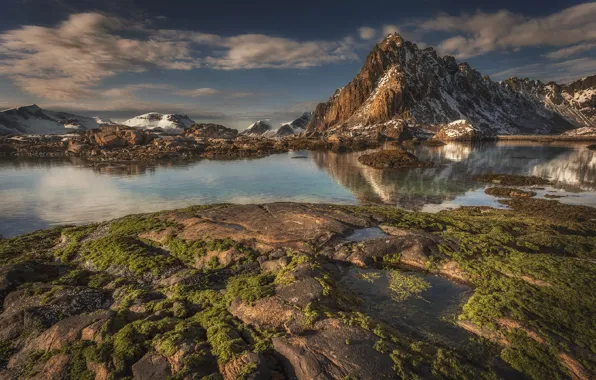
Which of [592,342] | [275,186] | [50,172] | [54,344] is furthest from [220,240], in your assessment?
[50,172]

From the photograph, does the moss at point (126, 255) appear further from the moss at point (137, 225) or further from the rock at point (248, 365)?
the rock at point (248, 365)

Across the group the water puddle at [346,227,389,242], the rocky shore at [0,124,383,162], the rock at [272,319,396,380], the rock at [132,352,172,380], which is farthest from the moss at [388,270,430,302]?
the rocky shore at [0,124,383,162]

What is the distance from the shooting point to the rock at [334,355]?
8.43 metres

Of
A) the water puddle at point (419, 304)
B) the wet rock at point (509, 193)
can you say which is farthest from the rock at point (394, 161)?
the water puddle at point (419, 304)

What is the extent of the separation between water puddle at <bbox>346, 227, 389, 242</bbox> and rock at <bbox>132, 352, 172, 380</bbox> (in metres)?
12.2

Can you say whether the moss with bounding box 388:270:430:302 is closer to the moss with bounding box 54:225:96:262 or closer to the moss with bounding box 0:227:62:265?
the moss with bounding box 54:225:96:262

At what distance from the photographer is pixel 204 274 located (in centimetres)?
1537

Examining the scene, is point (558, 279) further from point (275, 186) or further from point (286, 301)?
point (275, 186)

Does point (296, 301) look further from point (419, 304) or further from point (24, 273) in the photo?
point (24, 273)

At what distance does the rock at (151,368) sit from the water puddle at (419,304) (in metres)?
7.47

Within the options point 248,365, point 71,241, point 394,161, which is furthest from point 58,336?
point 394,161

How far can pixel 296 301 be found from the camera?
12.1 metres

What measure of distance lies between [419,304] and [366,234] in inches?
275

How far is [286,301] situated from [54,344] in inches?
310
